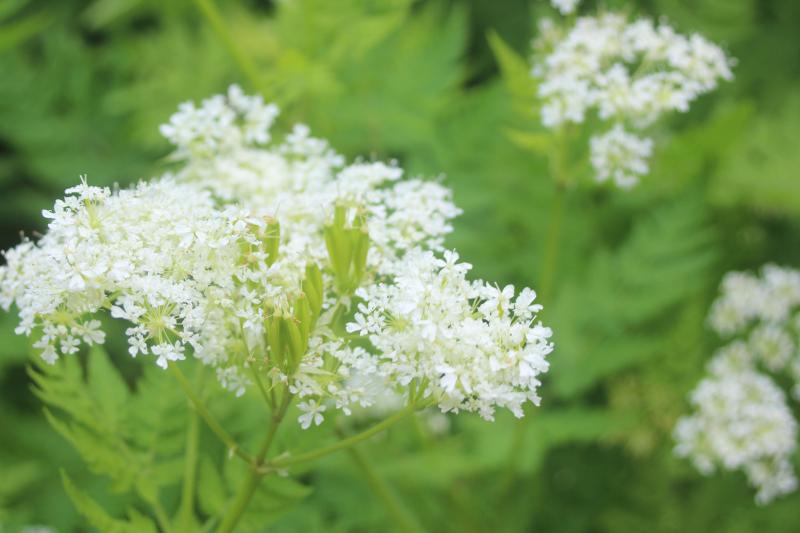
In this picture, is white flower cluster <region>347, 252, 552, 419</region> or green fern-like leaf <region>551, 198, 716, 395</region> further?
green fern-like leaf <region>551, 198, 716, 395</region>

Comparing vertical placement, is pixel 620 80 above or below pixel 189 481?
above

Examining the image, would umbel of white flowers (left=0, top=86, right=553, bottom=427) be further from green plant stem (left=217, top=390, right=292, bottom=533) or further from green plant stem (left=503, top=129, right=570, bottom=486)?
green plant stem (left=503, top=129, right=570, bottom=486)

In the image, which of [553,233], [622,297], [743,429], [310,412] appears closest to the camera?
[310,412]

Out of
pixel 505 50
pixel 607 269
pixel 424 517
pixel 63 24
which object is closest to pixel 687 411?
pixel 607 269

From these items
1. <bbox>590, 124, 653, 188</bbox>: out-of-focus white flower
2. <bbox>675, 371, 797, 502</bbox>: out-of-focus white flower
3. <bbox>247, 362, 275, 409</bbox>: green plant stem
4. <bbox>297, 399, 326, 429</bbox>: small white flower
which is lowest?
<bbox>297, 399, 326, 429</bbox>: small white flower

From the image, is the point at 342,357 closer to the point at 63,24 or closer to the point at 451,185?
the point at 451,185

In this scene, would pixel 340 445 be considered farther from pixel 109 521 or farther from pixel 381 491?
pixel 381 491

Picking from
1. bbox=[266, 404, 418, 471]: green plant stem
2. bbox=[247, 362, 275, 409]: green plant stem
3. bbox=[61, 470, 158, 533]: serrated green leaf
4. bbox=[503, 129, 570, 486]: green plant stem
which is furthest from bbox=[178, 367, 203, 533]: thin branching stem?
bbox=[503, 129, 570, 486]: green plant stem

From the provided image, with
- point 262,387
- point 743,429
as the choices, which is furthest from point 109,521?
point 743,429
